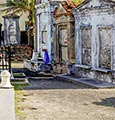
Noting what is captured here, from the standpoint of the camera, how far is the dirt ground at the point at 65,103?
9641mm

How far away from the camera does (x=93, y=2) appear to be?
1647 centimetres

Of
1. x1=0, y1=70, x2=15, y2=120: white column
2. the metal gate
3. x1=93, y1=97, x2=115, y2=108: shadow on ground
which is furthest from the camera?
the metal gate

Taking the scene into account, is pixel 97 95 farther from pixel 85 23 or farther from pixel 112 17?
pixel 85 23

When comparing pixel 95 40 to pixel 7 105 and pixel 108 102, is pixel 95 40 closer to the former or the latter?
pixel 108 102

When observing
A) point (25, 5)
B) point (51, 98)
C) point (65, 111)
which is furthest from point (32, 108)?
point (25, 5)

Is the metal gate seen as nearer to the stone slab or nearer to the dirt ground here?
the dirt ground

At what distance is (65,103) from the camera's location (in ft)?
36.8

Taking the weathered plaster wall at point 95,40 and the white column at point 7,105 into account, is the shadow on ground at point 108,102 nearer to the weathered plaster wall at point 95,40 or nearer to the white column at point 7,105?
the weathered plaster wall at point 95,40

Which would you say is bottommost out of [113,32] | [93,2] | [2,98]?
[2,98]

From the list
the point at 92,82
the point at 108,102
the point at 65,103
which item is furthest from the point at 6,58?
the point at 108,102

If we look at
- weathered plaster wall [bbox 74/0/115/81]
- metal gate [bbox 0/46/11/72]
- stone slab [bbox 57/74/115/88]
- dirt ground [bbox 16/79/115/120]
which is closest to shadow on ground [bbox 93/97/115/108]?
dirt ground [bbox 16/79/115/120]

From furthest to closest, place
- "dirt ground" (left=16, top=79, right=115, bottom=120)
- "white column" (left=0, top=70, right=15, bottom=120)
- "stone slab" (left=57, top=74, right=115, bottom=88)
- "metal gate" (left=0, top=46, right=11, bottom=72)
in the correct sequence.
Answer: "metal gate" (left=0, top=46, right=11, bottom=72) < "stone slab" (left=57, top=74, right=115, bottom=88) < "dirt ground" (left=16, top=79, right=115, bottom=120) < "white column" (left=0, top=70, right=15, bottom=120)

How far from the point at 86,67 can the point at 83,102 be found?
19.0 feet

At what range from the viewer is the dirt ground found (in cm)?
964
